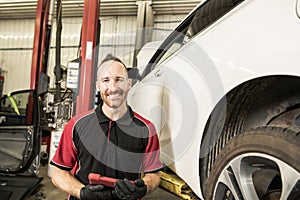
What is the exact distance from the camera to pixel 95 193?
Result: 1396 millimetres

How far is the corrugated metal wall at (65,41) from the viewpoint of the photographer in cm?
676

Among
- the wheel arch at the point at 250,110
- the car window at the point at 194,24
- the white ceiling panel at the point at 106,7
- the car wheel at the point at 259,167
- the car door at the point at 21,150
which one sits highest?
the white ceiling panel at the point at 106,7

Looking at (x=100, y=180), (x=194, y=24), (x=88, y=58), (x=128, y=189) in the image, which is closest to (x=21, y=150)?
(x=88, y=58)

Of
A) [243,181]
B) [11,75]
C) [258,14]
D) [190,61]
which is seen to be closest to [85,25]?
[190,61]

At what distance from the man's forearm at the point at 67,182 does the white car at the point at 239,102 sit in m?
0.57

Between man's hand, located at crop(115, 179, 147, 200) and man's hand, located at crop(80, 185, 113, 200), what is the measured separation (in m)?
0.07

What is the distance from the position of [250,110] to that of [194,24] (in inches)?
29.7

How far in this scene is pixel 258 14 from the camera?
1.11 m

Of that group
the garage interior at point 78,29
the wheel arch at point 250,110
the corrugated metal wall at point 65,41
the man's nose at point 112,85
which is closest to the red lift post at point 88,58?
the man's nose at point 112,85

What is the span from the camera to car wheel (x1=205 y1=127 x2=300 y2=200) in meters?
0.88

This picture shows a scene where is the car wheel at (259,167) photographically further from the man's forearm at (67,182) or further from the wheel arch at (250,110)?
the man's forearm at (67,182)

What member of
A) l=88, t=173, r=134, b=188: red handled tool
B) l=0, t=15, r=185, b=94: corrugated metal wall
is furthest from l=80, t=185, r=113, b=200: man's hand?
l=0, t=15, r=185, b=94: corrugated metal wall

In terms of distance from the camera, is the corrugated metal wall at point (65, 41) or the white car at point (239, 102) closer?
the white car at point (239, 102)

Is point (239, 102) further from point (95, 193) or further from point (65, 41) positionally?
point (65, 41)
